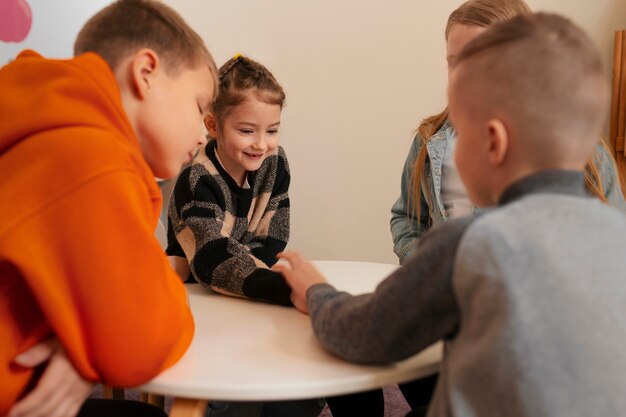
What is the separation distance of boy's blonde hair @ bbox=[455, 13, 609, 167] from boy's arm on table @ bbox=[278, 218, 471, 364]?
0.39ft

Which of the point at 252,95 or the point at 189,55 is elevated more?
the point at 189,55

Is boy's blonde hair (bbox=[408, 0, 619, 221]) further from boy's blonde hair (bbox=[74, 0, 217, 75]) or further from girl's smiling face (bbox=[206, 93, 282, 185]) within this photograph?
boy's blonde hair (bbox=[74, 0, 217, 75])

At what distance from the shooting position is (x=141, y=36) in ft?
2.71

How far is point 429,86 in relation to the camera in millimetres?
2080

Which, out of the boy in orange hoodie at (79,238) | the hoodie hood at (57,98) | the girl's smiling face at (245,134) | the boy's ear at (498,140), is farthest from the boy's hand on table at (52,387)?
the girl's smiling face at (245,134)

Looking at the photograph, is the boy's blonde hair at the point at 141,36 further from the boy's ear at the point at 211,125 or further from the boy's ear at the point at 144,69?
the boy's ear at the point at 211,125

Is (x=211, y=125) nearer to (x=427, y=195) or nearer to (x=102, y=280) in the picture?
(x=427, y=195)

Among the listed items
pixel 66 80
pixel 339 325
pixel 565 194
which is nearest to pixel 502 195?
pixel 565 194

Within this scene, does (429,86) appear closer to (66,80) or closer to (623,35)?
(623,35)

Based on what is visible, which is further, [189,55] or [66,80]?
[189,55]

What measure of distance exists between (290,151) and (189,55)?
134 cm

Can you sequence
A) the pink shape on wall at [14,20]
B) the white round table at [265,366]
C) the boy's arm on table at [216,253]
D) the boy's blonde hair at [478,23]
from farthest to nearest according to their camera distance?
the pink shape on wall at [14,20], the boy's blonde hair at [478,23], the boy's arm on table at [216,253], the white round table at [265,366]

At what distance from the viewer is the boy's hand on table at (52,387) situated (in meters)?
0.61

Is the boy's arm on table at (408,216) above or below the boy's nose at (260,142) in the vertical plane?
below
